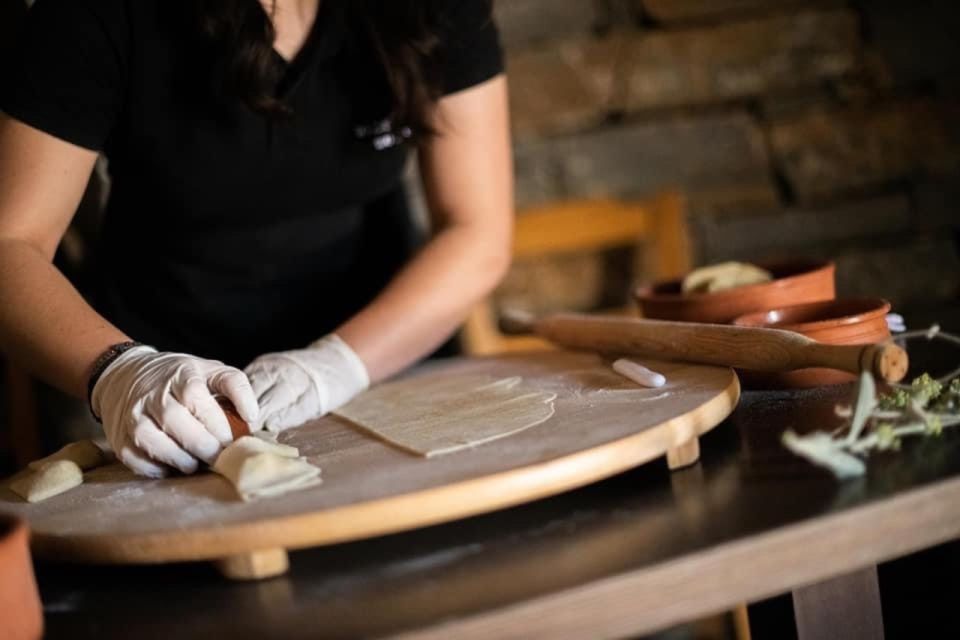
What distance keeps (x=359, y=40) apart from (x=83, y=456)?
1.97 ft

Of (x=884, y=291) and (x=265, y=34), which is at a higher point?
(x=265, y=34)

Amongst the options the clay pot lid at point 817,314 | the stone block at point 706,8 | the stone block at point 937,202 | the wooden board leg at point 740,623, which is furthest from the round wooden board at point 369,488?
the stone block at point 937,202

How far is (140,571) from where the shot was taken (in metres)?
0.79

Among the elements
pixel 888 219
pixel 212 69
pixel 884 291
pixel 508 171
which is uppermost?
pixel 212 69

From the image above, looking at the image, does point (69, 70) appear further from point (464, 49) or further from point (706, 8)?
point (706, 8)

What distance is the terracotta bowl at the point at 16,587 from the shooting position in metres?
0.62

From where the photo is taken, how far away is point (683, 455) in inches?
32.8

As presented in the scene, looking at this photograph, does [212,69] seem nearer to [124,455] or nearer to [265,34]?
[265,34]

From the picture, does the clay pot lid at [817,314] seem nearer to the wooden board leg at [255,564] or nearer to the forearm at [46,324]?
the wooden board leg at [255,564]

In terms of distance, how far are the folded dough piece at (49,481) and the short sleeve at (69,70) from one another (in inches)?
14.7

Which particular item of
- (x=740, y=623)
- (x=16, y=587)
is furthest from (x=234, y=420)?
(x=740, y=623)

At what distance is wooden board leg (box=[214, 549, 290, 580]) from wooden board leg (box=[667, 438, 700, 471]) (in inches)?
11.9

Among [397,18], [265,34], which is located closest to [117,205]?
[265,34]

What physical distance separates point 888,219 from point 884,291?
156 mm
